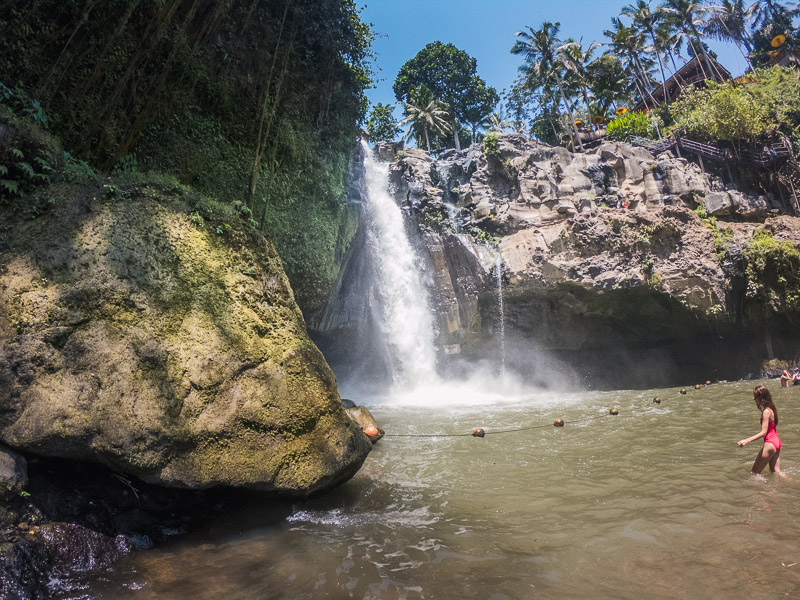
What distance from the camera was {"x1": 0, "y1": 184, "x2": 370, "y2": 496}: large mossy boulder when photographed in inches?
168

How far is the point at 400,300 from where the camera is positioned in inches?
696

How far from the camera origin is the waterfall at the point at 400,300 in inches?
690

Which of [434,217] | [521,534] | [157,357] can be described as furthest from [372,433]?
[434,217]

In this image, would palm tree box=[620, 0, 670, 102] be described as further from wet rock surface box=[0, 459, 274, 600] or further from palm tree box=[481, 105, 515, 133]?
wet rock surface box=[0, 459, 274, 600]

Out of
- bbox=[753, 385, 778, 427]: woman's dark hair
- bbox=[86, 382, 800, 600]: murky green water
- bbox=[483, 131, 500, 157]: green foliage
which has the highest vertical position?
bbox=[483, 131, 500, 157]: green foliage

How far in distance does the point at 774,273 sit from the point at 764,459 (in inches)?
529


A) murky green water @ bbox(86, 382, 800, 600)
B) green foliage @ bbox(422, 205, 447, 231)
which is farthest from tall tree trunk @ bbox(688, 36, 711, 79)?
murky green water @ bbox(86, 382, 800, 600)

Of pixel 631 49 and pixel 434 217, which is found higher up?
pixel 631 49

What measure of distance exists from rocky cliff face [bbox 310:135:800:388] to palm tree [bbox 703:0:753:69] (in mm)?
20550

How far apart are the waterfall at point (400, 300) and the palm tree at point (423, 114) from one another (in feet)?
55.7

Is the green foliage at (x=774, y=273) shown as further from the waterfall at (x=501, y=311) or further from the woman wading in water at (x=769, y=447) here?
the woman wading in water at (x=769, y=447)

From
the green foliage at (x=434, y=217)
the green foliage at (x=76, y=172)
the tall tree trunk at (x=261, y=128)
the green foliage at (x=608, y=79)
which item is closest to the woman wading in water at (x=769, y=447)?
the green foliage at (x=76, y=172)

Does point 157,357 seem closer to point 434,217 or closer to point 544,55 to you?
point 434,217

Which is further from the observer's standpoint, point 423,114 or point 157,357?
point 423,114
